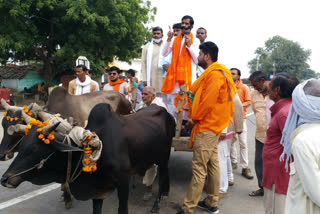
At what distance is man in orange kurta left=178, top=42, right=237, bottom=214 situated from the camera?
11.0ft

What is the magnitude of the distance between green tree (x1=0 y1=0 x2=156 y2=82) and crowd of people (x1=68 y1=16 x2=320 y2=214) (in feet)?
31.6

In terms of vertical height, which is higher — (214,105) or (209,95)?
(209,95)

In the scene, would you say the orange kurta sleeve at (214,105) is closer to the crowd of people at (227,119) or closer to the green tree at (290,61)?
the crowd of people at (227,119)

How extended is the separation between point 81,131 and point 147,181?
188 cm

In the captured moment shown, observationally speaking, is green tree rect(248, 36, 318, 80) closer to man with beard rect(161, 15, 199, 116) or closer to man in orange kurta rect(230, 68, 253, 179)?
man in orange kurta rect(230, 68, 253, 179)

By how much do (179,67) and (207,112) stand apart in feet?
5.23

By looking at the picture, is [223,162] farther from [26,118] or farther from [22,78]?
[22,78]

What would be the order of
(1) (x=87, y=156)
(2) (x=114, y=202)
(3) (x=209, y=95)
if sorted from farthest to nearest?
(2) (x=114, y=202), (3) (x=209, y=95), (1) (x=87, y=156)

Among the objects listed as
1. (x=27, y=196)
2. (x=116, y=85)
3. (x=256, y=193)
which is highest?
(x=116, y=85)

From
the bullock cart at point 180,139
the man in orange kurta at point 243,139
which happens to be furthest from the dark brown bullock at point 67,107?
the man in orange kurta at point 243,139

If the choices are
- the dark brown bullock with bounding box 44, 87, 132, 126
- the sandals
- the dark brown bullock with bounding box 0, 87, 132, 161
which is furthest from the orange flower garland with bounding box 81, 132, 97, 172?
the sandals

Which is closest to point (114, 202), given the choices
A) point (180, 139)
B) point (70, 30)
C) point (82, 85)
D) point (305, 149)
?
point (180, 139)

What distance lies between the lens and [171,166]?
598 centimetres

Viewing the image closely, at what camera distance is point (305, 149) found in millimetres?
1603
